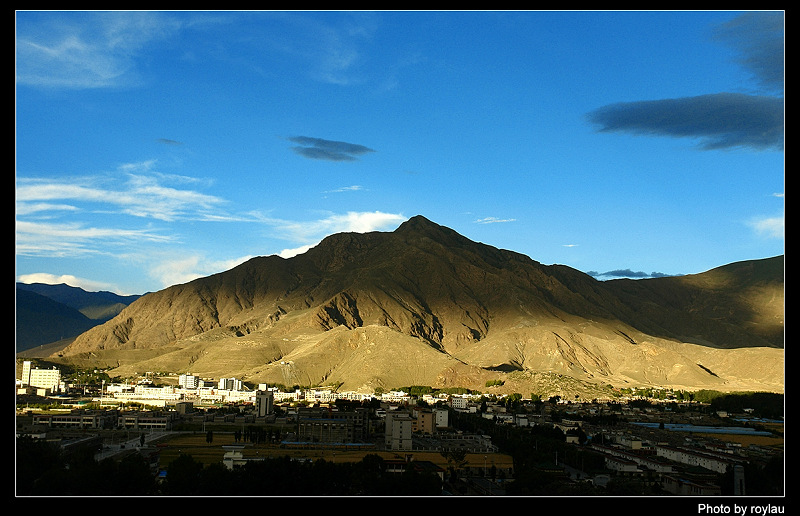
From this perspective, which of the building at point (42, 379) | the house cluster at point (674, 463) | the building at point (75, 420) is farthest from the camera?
the building at point (42, 379)

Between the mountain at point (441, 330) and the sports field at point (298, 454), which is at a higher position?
the mountain at point (441, 330)

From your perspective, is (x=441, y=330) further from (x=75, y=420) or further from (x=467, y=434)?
(x=75, y=420)

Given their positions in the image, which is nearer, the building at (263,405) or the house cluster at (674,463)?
the house cluster at (674,463)

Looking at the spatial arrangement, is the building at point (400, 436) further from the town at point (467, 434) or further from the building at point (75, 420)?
the building at point (75, 420)

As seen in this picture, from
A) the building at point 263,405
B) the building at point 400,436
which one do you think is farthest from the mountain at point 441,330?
the building at point 400,436

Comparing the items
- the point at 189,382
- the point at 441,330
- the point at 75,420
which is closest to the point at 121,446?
the point at 75,420
